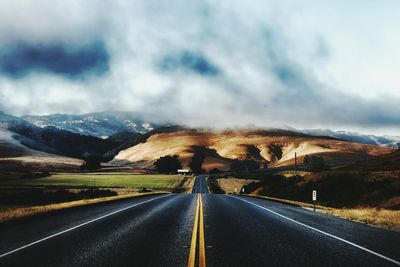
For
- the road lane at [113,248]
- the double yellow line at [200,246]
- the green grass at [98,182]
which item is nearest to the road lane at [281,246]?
the double yellow line at [200,246]

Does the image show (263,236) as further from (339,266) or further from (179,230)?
(339,266)

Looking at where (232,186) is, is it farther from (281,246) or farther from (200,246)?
(200,246)

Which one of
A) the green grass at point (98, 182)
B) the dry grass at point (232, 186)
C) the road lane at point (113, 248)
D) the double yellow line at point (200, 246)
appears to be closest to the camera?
the double yellow line at point (200, 246)

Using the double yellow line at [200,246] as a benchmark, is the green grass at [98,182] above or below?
above

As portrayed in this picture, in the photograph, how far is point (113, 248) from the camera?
36.3ft

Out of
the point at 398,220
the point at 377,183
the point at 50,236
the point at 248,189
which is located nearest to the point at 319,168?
the point at 248,189

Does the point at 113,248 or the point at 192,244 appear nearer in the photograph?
the point at 113,248

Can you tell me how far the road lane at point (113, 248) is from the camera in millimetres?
9414

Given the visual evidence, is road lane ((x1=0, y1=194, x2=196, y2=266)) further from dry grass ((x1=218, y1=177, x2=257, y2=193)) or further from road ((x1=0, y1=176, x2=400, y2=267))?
dry grass ((x1=218, y1=177, x2=257, y2=193))

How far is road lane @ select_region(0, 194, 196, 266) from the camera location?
941 cm

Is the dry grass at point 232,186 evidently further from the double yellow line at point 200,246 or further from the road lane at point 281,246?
the road lane at point 281,246

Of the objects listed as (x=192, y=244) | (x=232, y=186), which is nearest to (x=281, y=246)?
(x=192, y=244)

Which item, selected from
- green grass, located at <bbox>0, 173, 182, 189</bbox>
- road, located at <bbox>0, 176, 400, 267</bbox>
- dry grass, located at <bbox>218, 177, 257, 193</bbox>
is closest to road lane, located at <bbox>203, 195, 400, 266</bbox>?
road, located at <bbox>0, 176, 400, 267</bbox>

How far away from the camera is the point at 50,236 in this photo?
13.3 metres
